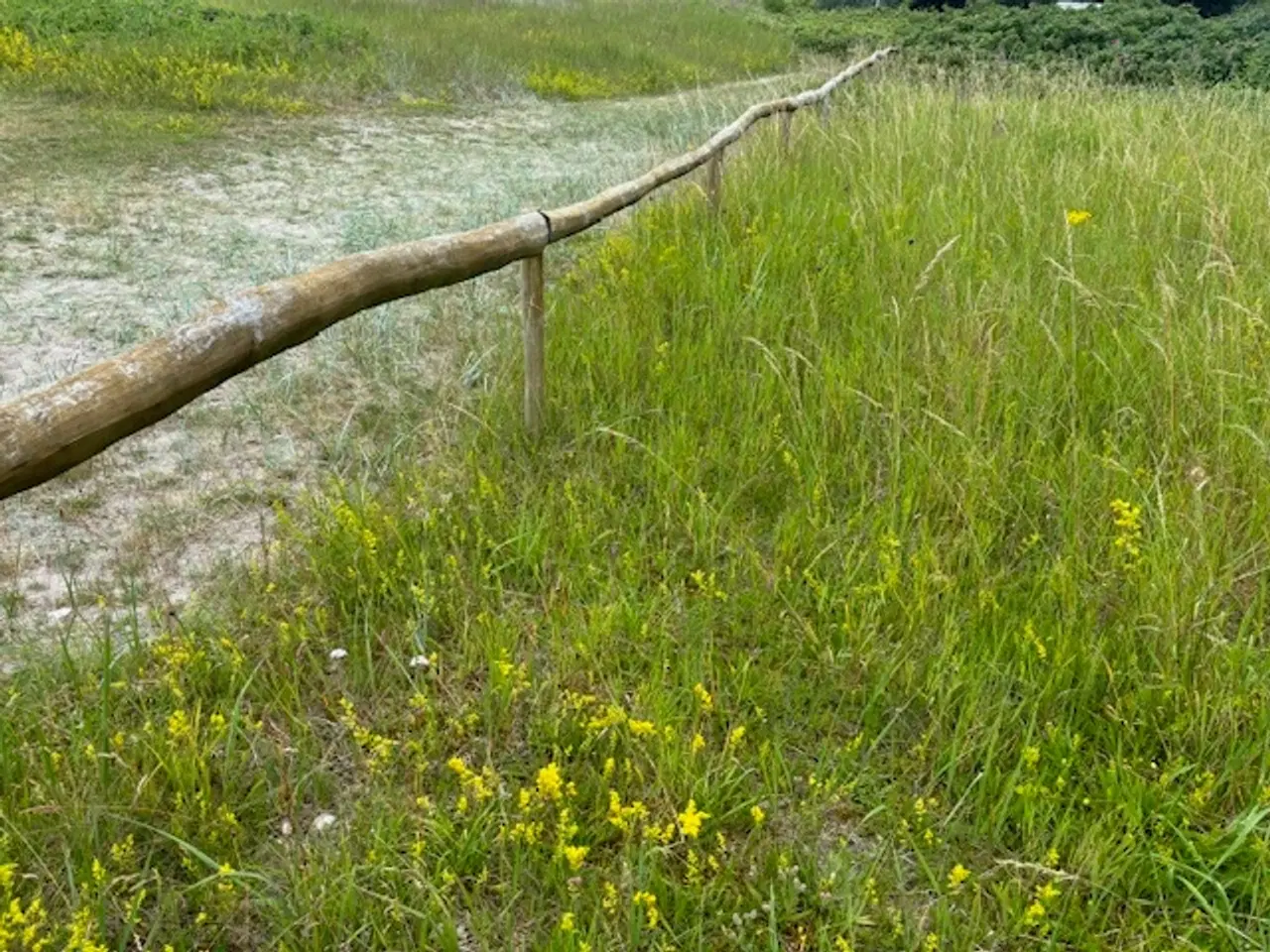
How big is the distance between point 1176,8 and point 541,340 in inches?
715

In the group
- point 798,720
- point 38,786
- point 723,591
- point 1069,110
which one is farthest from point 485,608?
point 1069,110

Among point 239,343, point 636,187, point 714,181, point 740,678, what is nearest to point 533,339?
point 636,187

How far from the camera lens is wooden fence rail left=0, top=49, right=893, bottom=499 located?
1.74m

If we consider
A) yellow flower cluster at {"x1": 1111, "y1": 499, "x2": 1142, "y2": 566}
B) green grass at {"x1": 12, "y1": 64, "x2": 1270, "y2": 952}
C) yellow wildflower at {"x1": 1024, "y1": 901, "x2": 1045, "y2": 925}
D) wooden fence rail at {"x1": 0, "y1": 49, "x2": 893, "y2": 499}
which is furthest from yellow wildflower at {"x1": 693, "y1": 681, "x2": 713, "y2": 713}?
wooden fence rail at {"x1": 0, "y1": 49, "x2": 893, "y2": 499}

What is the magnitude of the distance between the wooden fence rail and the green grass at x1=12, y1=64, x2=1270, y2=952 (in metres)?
0.56

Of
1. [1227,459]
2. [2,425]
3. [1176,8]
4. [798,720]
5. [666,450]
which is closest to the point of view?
[2,425]

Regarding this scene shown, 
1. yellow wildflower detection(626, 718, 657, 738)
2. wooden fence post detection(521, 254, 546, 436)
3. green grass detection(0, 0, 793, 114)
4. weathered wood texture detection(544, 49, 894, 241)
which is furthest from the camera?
green grass detection(0, 0, 793, 114)

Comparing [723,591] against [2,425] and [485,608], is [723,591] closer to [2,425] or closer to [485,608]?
[485,608]

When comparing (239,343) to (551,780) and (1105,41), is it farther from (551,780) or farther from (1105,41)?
(1105,41)

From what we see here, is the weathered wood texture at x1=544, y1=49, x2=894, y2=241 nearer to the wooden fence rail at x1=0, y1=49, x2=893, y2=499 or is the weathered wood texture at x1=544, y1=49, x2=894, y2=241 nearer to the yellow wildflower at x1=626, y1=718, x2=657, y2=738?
the wooden fence rail at x1=0, y1=49, x2=893, y2=499

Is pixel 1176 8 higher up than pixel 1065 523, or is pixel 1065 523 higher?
pixel 1176 8

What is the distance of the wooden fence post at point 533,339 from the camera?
3.60 metres

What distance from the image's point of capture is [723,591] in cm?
281

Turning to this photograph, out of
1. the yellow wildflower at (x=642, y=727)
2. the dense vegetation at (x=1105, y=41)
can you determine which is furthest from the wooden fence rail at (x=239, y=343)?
the dense vegetation at (x=1105, y=41)
